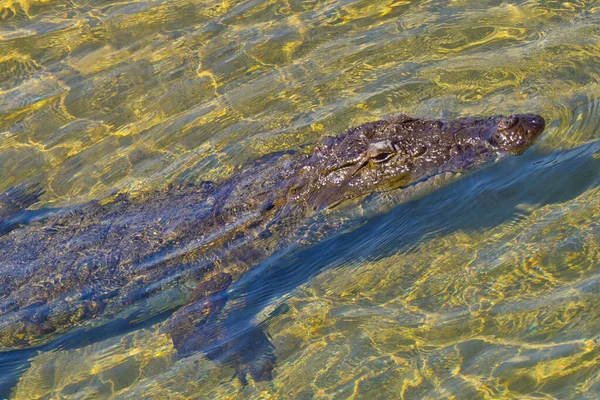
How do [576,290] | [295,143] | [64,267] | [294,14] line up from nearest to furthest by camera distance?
[576,290] < [64,267] < [295,143] < [294,14]

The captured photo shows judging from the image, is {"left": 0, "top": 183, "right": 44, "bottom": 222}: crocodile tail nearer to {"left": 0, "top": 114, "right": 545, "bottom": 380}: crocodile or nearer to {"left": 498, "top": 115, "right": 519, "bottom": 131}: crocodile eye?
{"left": 0, "top": 114, "right": 545, "bottom": 380}: crocodile

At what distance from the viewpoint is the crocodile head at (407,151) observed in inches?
221

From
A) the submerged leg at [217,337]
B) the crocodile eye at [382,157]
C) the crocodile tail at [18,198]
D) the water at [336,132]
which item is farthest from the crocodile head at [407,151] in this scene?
the crocodile tail at [18,198]

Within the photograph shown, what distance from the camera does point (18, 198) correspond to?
22.5ft

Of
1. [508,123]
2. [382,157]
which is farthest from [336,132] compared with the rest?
[508,123]

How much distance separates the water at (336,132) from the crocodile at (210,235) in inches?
6.7

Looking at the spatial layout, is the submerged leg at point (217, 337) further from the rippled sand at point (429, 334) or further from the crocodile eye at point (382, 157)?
the crocodile eye at point (382, 157)

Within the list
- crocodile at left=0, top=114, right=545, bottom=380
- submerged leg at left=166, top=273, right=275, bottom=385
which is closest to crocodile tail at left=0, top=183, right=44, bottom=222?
crocodile at left=0, top=114, right=545, bottom=380

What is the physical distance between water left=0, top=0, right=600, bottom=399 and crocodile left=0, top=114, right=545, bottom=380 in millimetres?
169

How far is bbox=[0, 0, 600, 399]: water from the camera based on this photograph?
4.70 metres

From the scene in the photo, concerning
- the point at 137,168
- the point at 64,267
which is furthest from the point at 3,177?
the point at 64,267

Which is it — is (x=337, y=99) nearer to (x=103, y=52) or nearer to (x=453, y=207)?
(x=453, y=207)

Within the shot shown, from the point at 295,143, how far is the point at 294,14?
2119mm

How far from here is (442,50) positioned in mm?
7199
